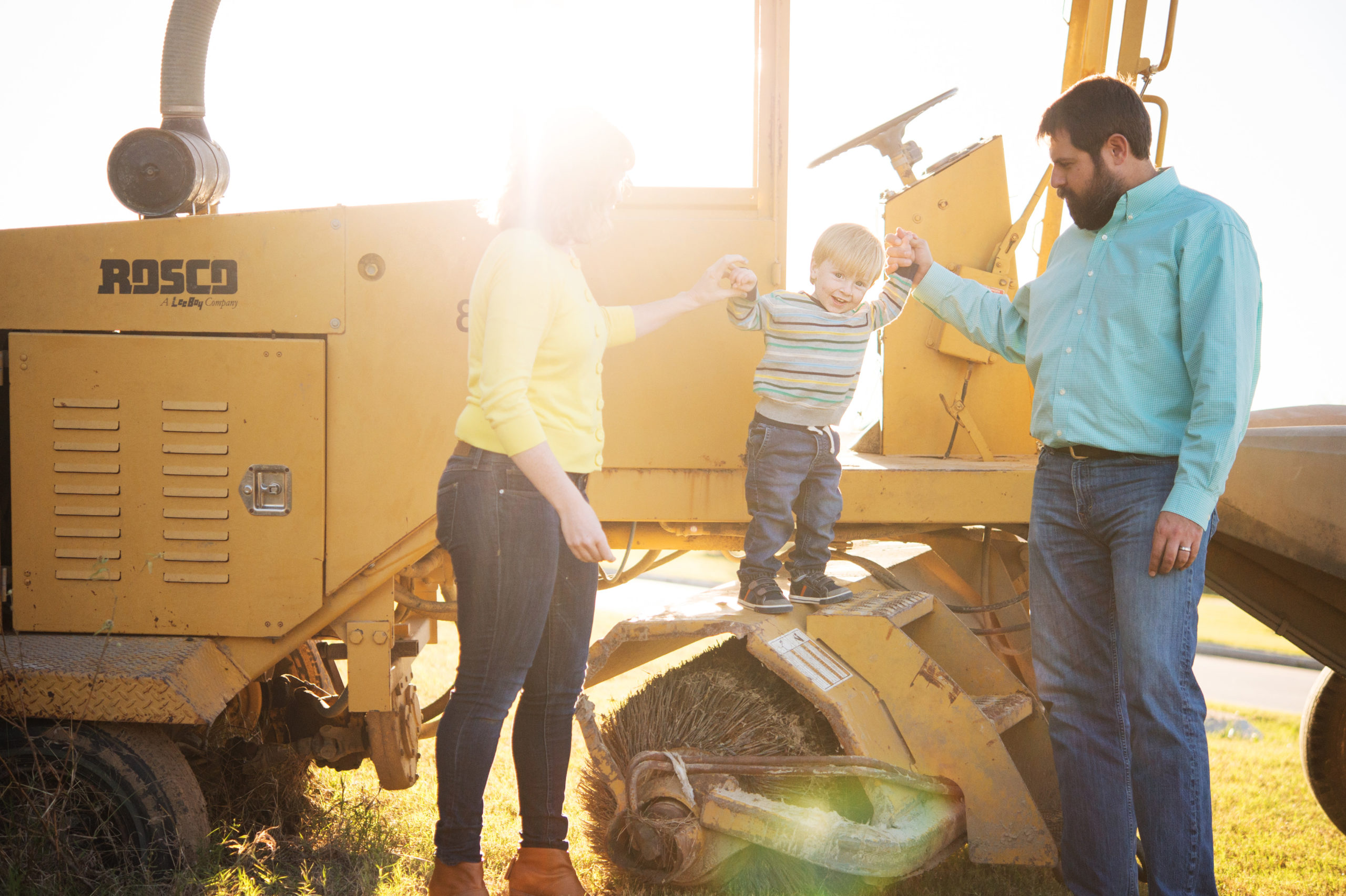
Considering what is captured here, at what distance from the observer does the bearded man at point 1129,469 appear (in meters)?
2.02

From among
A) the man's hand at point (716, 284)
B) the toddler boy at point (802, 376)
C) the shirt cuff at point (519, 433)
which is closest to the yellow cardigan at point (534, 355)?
the shirt cuff at point (519, 433)

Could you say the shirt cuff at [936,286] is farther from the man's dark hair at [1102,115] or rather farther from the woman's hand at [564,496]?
the woman's hand at [564,496]

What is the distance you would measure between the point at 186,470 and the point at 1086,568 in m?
2.38

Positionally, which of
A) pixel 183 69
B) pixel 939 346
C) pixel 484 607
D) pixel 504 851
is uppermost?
pixel 183 69

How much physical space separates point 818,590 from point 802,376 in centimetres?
64

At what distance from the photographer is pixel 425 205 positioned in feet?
9.11

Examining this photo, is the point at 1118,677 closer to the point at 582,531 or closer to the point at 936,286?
the point at 936,286

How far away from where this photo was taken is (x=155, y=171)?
2.78 m

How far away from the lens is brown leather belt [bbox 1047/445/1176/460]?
2121 millimetres

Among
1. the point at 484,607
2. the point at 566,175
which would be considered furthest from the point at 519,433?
the point at 566,175

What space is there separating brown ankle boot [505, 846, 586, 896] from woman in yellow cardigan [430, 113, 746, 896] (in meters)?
0.15

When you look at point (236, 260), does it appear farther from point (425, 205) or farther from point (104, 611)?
point (104, 611)

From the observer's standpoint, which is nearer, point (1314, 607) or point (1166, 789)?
point (1166, 789)

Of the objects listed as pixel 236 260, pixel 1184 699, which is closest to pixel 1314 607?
pixel 1184 699
